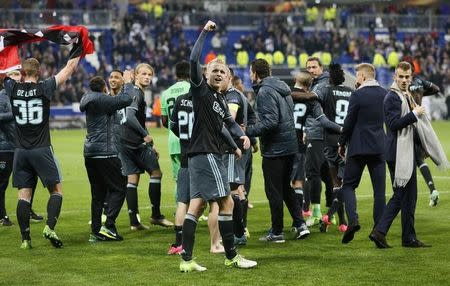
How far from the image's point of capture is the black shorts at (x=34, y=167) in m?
11.9

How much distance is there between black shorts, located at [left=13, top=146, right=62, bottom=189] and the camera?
1189 cm

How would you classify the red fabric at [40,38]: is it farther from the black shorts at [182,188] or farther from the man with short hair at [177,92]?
the black shorts at [182,188]

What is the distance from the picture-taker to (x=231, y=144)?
10.3 meters

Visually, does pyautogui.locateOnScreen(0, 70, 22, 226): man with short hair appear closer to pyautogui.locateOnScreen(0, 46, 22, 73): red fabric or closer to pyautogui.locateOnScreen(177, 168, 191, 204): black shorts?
pyautogui.locateOnScreen(0, 46, 22, 73): red fabric

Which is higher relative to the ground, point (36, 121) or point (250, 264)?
point (36, 121)

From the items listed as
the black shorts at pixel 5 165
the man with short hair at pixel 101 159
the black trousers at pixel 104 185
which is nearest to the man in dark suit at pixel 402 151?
the man with short hair at pixel 101 159

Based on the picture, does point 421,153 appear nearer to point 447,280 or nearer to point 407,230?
point 407,230

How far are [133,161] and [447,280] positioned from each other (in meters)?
5.78

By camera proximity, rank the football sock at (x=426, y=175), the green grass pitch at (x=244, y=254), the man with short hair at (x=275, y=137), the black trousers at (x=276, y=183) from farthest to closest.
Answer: the football sock at (x=426, y=175) → the black trousers at (x=276, y=183) → the man with short hair at (x=275, y=137) → the green grass pitch at (x=244, y=254)

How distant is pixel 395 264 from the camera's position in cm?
1049

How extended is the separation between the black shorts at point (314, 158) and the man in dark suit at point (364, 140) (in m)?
2.26

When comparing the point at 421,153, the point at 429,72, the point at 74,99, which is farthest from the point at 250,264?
the point at 429,72

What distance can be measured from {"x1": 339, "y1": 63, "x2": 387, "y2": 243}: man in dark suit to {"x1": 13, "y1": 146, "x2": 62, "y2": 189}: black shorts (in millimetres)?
3490

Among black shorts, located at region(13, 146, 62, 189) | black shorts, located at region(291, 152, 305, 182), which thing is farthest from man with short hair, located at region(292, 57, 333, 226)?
black shorts, located at region(13, 146, 62, 189)
